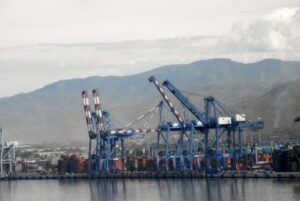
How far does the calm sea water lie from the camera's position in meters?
39.9

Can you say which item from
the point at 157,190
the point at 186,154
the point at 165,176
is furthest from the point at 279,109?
the point at 157,190

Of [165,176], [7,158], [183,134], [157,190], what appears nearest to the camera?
[157,190]

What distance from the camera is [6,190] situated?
54562 mm

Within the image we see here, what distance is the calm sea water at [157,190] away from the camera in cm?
3991

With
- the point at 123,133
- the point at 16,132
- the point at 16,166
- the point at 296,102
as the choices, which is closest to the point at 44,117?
the point at 16,132

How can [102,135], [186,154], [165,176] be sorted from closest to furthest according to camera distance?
[165,176] → [102,135] → [186,154]

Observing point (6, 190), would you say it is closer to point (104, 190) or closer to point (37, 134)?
point (104, 190)

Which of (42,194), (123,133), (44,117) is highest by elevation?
(44,117)

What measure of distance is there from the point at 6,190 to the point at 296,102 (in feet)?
208

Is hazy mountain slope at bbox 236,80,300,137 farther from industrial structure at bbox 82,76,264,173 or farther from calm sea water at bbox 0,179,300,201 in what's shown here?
calm sea water at bbox 0,179,300,201

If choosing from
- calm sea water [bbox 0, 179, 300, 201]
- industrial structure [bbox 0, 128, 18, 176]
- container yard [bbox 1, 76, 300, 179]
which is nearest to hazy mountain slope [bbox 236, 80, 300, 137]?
industrial structure [bbox 0, 128, 18, 176]

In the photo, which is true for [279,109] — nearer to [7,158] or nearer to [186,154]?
[7,158]

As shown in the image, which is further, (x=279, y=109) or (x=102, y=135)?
(x=279, y=109)

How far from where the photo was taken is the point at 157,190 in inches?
1815
